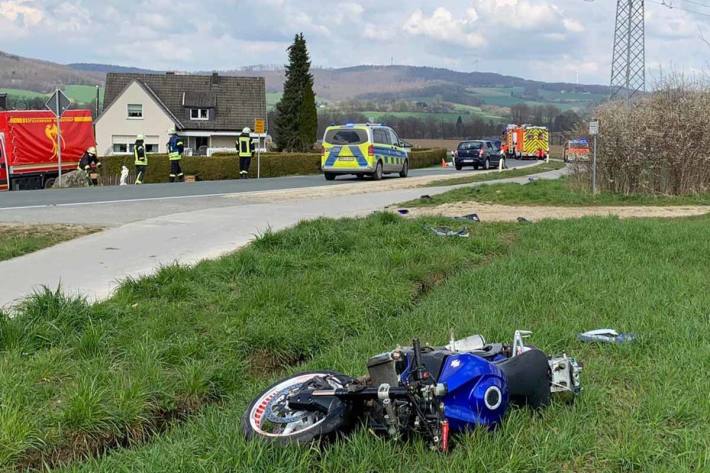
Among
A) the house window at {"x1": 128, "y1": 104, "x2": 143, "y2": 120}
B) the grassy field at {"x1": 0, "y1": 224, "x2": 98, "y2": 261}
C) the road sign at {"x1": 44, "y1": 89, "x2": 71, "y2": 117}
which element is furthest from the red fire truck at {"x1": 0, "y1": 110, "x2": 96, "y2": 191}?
the house window at {"x1": 128, "y1": 104, "x2": 143, "y2": 120}

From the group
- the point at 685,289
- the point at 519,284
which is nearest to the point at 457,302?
the point at 519,284

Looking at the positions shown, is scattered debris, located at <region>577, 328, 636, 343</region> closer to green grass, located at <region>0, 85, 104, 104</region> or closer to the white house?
the white house

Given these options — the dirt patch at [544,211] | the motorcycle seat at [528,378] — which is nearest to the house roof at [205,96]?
the dirt patch at [544,211]

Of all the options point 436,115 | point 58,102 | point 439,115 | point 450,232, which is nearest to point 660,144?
point 450,232

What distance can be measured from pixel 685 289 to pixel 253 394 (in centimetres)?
443

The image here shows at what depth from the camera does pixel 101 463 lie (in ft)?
11.0

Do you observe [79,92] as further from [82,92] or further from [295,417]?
[295,417]

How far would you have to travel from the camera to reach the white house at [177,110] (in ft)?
230

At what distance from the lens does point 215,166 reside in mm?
35000

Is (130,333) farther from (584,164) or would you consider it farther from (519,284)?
(584,164)

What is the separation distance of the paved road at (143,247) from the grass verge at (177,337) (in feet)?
3.25

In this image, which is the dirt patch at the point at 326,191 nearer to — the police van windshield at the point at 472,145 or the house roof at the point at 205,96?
the police van windshield at the point at 472,145

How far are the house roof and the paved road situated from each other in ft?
187

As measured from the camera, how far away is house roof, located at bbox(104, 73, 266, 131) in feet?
233
